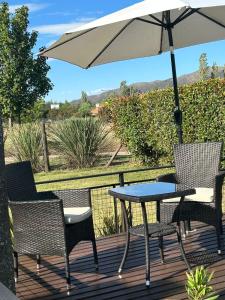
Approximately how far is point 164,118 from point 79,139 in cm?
286

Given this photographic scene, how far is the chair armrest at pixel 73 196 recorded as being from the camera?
13.8ft

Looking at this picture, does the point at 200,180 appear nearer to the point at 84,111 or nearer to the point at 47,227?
the point at 47,227

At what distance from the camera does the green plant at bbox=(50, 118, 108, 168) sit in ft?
44.5

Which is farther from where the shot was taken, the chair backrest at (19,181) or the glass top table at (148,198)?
the chair backrest at (19,181)

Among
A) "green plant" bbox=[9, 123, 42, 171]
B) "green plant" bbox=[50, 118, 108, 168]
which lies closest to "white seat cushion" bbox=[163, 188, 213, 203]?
"green plant" bbox=[50, 118, 108, 168]

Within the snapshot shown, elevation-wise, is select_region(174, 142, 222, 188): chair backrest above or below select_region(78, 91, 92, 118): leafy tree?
below

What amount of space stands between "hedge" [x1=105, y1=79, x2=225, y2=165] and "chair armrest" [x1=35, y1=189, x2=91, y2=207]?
6.04 m

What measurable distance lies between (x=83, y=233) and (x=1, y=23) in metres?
20.0

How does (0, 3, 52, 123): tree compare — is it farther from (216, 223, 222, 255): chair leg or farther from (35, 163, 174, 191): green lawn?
(216, 223, 222, 255): chair leg

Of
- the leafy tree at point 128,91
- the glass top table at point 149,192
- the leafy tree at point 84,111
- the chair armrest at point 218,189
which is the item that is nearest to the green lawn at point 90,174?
the leafy tree at point 128,91

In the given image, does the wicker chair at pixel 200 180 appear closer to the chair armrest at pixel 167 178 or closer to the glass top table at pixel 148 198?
the chair armrest at pixel 167 178

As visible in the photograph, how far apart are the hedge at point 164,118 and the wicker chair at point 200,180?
4.99 meters

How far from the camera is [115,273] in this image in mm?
3814

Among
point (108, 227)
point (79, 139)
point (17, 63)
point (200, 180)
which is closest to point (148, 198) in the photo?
point (200, 180)
